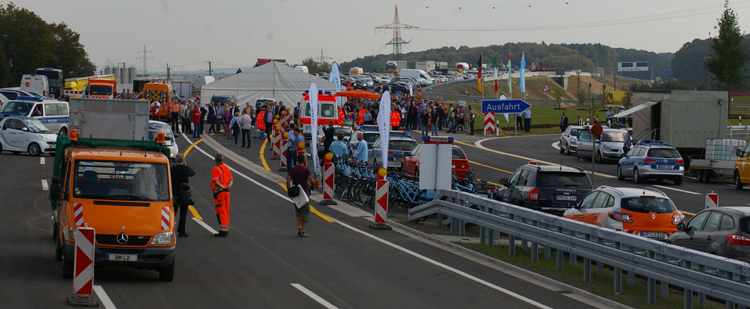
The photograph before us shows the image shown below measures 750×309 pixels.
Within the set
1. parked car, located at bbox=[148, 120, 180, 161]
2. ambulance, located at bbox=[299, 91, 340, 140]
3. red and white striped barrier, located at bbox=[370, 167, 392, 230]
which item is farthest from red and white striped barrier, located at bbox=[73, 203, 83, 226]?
ambulance, located at bbox=[299, 91, 340, 140]

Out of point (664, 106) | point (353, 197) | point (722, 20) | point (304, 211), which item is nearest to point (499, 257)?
point (304, 211)

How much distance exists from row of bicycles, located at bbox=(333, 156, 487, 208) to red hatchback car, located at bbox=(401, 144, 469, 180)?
0.71m

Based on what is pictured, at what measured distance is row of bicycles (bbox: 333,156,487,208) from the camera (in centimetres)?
1928

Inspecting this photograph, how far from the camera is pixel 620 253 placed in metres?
10.5

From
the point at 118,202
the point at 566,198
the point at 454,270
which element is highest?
the point at 118,202

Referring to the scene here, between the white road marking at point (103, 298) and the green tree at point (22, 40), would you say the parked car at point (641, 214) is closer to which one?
the white road marking at point (103, 298)

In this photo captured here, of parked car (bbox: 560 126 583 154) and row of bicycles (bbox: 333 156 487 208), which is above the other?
parked car (bbox: 560 126 583 154)

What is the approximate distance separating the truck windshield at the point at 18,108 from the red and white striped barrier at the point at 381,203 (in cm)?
2350

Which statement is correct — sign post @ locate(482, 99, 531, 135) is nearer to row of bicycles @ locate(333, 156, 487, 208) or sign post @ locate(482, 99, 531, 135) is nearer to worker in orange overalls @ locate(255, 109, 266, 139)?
worker in orange overalls @ locate(255, 109, 266, 139)

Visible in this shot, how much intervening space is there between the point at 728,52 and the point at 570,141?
13567 mm

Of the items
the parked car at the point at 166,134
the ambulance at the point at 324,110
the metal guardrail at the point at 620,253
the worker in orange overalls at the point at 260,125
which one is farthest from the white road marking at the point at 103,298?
the worker in orange overalls at the point at 260,125

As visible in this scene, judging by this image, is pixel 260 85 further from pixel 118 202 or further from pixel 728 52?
pixel 118 202

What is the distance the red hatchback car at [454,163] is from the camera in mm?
23328

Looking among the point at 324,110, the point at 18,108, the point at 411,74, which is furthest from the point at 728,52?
the point at 411,74
